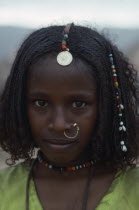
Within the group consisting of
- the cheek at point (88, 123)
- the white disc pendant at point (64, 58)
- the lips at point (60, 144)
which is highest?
the white disc pendant at point (64, 58)

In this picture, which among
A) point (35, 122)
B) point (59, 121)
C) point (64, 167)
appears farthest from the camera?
point (64, 167)

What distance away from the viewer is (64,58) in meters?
1.93

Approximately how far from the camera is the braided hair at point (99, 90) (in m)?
1.99

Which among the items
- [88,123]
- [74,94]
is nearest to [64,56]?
[74,94]

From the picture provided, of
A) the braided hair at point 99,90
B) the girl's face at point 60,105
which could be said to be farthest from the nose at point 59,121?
the braided hair at point 99,90

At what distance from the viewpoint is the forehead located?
6.24 feet

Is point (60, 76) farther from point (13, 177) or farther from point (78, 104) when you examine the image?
point (13, 177)

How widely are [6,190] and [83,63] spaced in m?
0.58

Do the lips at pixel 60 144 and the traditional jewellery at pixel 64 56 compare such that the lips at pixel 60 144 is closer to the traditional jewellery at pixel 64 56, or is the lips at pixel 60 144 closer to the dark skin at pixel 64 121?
the dark skin at pixel 64 121

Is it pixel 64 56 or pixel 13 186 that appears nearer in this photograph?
pixel 64 56

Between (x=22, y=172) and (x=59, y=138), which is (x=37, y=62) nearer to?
(x=59, y=138)

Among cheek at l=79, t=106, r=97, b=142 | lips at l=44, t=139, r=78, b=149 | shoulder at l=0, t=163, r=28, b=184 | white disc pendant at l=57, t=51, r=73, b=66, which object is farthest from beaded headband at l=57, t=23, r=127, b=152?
shoulder at l=0, t=163, r=28, b=184

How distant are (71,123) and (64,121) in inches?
1.3

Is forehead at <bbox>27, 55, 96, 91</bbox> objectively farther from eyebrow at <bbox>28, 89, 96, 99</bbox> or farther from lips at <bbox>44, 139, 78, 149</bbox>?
lips at <bbox>44, 139, 78, 149</bbox>
